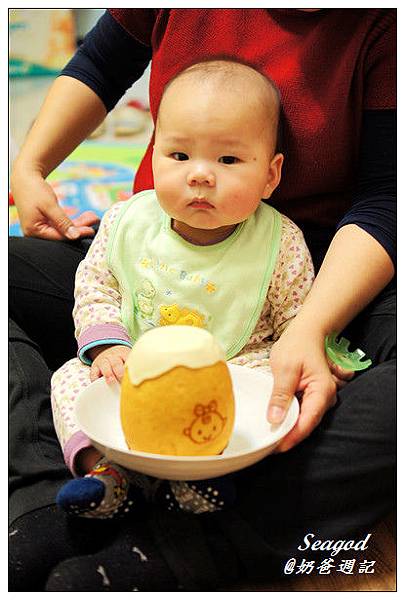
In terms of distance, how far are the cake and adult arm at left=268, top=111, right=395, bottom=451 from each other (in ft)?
0.24

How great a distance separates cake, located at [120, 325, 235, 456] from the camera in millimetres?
551

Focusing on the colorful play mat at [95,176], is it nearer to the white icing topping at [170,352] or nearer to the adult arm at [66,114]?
the adult arm at [66,114]

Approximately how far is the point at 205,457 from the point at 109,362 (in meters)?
0.16

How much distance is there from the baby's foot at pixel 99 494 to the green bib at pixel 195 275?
160 millimetres

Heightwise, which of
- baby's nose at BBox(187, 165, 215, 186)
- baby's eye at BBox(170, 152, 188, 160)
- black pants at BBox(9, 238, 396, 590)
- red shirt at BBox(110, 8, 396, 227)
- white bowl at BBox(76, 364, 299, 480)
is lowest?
black pants at BBox(9, 238, 396, 590)

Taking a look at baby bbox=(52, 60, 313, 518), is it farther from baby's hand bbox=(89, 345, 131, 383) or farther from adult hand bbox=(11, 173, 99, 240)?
adult hand bbox=(11, 173, 99, 240)

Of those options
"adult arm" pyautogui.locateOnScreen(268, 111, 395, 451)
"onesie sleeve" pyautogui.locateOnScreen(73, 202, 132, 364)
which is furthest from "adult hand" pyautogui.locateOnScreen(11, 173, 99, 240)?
"adult arm" pyautogui.locateOnScreen(268, 111, 395, 451)

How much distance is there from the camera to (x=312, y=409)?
620 millimetres

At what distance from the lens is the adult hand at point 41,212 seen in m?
0.87

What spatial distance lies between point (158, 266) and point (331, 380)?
0.20m

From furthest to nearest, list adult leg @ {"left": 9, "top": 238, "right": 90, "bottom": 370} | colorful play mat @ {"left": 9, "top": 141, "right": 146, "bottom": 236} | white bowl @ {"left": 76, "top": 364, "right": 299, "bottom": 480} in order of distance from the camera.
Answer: colorful play mat @ {"left": 9, "top": 141, "right": 146, "bottom": 236}
adult leg @ {"left": 9, "top": 238, "right": 90, "bottom": 370}
white bowl @ {"left": 76, "top": 364, "right": 299, "bottom": 480}

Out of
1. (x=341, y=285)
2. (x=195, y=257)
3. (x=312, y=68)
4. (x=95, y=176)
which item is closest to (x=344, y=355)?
(x=341, y=285)

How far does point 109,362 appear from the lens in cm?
67

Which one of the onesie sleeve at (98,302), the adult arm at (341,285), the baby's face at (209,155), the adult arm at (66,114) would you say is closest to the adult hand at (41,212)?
the adult arm at (66,114)
